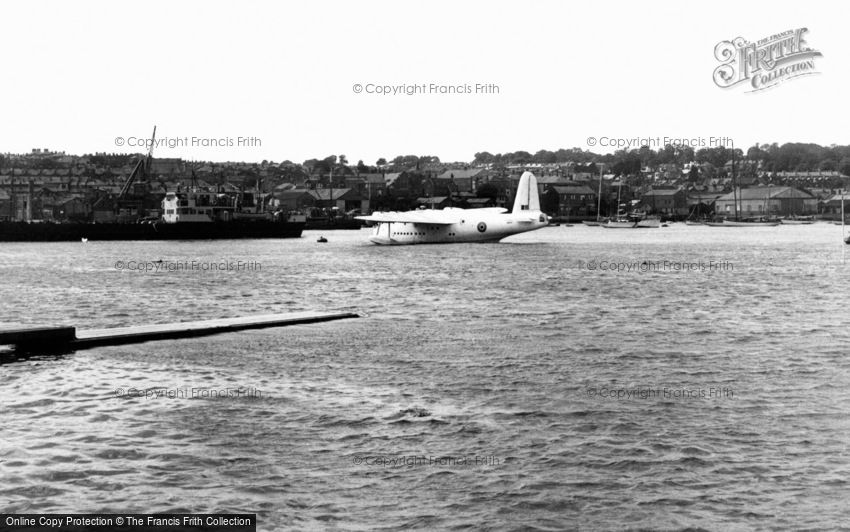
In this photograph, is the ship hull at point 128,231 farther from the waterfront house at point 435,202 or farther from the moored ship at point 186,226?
the waterfront house at point 435,202

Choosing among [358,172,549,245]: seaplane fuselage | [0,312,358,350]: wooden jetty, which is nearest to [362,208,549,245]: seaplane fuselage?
[358,172,549,245]: seaplane fuselage

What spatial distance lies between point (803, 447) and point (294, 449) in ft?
22.1

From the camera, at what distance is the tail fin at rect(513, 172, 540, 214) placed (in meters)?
110

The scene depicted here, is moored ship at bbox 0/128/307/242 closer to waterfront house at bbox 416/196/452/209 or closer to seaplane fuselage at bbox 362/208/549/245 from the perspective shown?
seaplane fuselage at bbox 362/208/549/245

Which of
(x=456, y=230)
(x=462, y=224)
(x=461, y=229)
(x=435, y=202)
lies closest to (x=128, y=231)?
(x=456, y=230)

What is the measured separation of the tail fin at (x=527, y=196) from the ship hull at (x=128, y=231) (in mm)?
32826

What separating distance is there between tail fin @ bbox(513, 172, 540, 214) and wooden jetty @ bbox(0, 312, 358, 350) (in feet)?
279

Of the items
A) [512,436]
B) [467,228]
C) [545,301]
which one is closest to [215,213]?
[467,228]

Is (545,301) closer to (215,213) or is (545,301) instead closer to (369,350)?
(369,350)

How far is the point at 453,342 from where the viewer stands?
23562 millimetres

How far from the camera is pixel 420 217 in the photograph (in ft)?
353

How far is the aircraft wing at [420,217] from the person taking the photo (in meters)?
105

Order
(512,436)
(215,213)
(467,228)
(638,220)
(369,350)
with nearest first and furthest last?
(512,436) → (369,350) → (467,228) → (215,213) → (638,220)

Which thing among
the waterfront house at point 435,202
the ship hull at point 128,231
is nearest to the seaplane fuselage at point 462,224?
Result: the ship hull at point 128,231
